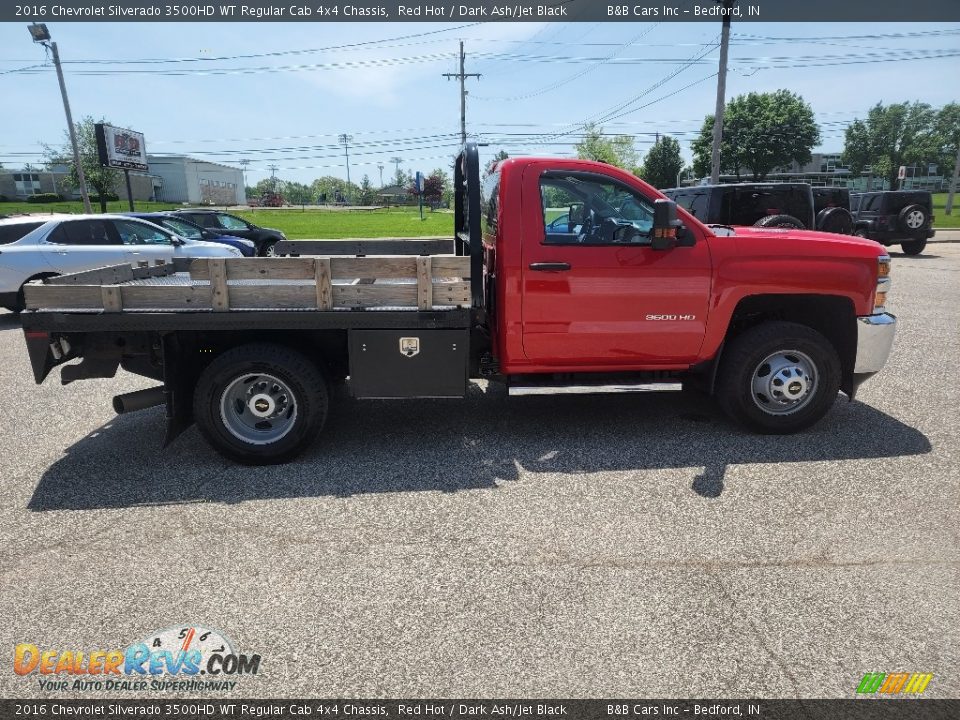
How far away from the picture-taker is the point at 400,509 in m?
3.68

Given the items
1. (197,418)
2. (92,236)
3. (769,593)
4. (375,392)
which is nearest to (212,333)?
(197,418)

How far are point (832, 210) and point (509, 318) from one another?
1307 cm

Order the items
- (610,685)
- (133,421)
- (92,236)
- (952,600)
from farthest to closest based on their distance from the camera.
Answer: (92,236)
(133,421)
(952,600)
(610,685)

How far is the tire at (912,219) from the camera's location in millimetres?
18453

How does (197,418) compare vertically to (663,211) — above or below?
below

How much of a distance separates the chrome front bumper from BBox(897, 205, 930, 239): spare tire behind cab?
56.7ft

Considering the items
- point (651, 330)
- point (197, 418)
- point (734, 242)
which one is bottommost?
point (197, 418)

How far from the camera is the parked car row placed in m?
11.7

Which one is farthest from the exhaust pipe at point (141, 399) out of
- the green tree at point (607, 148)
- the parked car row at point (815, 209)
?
the green tree at point (607, 148)

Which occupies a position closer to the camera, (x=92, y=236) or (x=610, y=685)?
(x=610, y=685)

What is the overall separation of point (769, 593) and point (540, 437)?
2202 mm

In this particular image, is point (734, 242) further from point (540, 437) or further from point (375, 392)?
point (375, 392)

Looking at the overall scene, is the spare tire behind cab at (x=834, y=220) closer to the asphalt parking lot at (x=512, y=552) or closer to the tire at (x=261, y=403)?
the asphalt parking lot at (x=512, y=552)

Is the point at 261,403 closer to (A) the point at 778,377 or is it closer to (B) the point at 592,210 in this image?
(B) the point at 592,210
